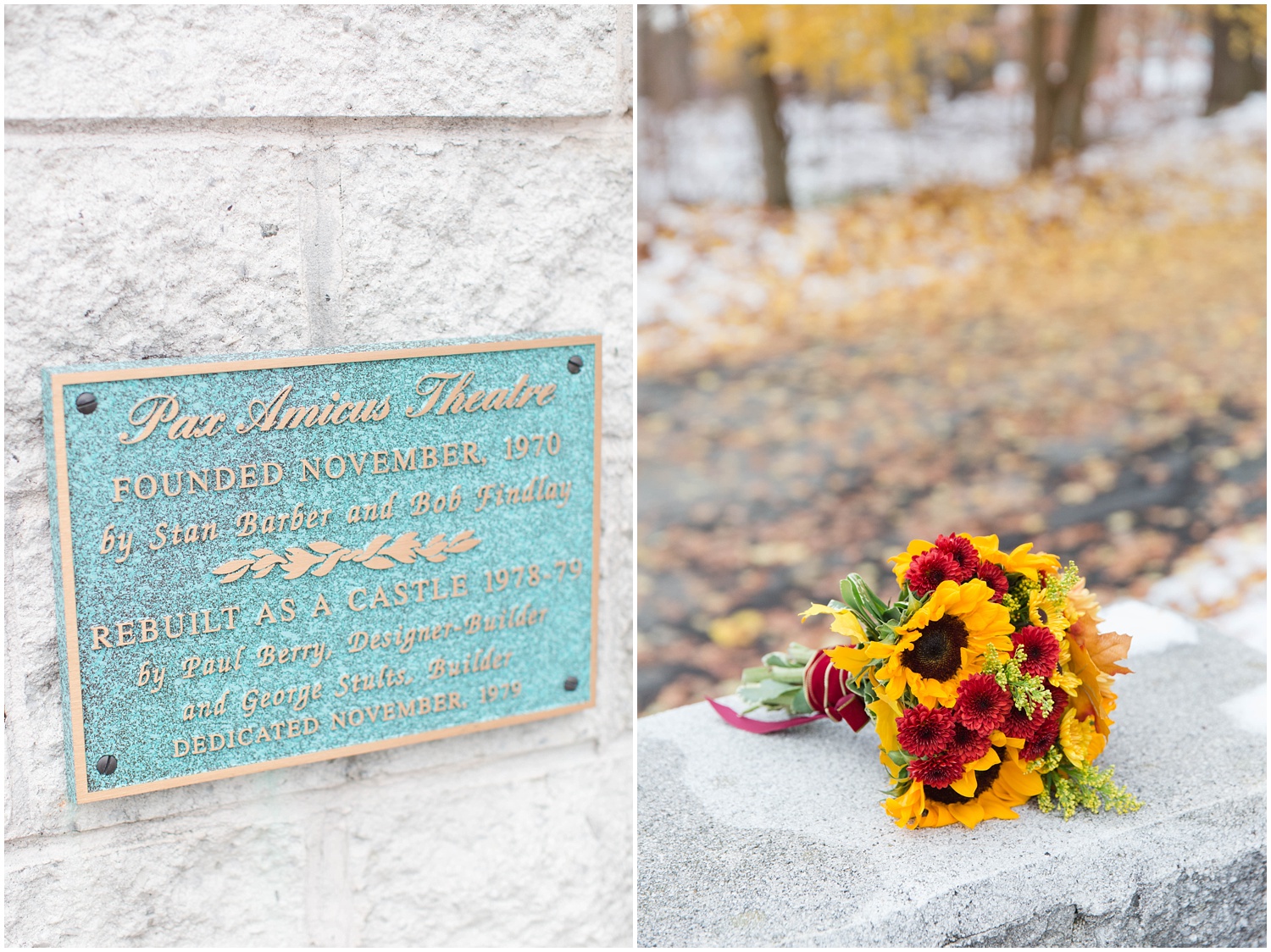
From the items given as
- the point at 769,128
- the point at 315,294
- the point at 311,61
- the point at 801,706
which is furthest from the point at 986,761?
the point at 769,128

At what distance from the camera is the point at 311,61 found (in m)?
1.42

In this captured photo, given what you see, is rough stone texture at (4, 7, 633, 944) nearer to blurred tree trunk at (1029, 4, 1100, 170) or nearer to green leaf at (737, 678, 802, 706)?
green leaf at (737, 678, 802, 706)

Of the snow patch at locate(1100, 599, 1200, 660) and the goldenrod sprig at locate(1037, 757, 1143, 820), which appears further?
the snow patch at locate(1100, 599, 1200, 660)

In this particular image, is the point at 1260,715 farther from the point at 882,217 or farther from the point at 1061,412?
the point at 882,217

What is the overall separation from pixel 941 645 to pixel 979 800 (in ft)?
0.88

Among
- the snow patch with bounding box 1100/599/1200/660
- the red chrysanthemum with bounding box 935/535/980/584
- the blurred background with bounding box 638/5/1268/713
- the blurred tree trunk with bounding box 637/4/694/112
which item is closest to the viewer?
the red chrysanthemum with bounding box 935/535/980/584

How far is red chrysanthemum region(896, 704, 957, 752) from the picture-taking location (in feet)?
5.16

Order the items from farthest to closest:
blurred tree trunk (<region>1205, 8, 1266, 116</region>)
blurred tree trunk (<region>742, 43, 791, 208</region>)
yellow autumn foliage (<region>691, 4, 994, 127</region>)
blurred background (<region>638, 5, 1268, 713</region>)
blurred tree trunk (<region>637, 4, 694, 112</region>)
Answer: blurred tree trunk (<region>1205, 8, 1266, 116</region>)
blurred tree trunk (<region>637, 4, 694, 112</region>)
blurred tree trunk (<region>742, 43, 791, 208</region>)
yellow autumn foliage (<region>691, 4, 994, 127</region>)
blurred background (<region>638, 5, 1268, 713</region>)

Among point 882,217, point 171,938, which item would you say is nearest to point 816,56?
point 882,217

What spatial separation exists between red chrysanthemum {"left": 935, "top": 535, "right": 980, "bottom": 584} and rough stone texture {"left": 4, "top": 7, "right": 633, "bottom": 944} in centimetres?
49

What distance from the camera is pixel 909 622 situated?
62.3 inches

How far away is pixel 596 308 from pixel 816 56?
8.65 meters

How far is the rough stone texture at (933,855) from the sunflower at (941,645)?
0.82ft

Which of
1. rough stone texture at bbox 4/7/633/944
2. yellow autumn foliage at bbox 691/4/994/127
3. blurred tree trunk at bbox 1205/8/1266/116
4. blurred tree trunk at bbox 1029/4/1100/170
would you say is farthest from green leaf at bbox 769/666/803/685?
blurred tree trunk at bbox 1205/8/1266/116
